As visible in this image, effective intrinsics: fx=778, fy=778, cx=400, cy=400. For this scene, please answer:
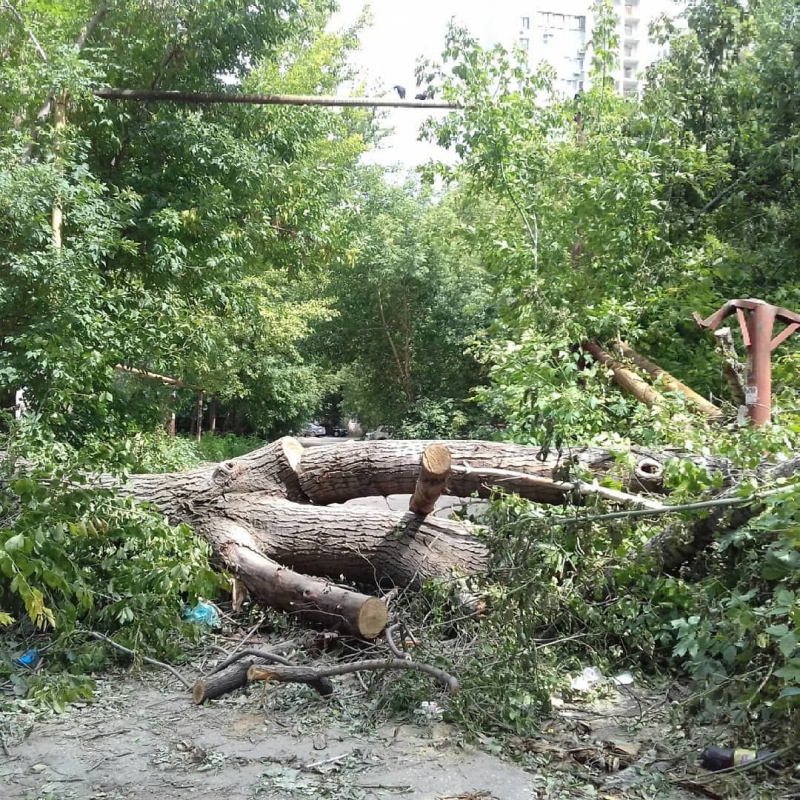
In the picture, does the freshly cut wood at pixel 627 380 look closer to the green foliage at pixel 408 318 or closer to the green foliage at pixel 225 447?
the green foliage at pixel 408 318

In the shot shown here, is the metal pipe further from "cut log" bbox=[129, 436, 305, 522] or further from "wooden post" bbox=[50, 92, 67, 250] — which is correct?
"wooden post" bbox=[50, 92, 67, 250]

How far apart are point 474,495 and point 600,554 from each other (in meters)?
1.27

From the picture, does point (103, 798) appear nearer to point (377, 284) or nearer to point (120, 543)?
point (120, 543)

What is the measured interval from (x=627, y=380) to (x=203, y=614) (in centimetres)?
489

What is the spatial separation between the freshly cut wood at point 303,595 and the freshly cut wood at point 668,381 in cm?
315

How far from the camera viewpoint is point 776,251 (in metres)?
9.55

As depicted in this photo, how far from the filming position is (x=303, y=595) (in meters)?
4.80

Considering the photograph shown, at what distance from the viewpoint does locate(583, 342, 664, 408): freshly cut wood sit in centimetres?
746

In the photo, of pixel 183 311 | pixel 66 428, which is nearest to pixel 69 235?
pixel 183 311

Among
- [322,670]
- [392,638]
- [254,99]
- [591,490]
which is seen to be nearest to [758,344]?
[591,490]

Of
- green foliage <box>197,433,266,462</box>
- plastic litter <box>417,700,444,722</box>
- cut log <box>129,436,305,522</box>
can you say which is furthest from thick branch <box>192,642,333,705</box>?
green foliage <box>197,433,266,462</box>

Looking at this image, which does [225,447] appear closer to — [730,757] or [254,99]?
[254,99]

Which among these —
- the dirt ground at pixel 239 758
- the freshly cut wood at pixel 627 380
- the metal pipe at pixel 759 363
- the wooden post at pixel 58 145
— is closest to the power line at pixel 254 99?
the wooden post at pixel 58 145

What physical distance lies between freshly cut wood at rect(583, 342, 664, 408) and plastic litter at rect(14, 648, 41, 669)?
5191 millimetres
